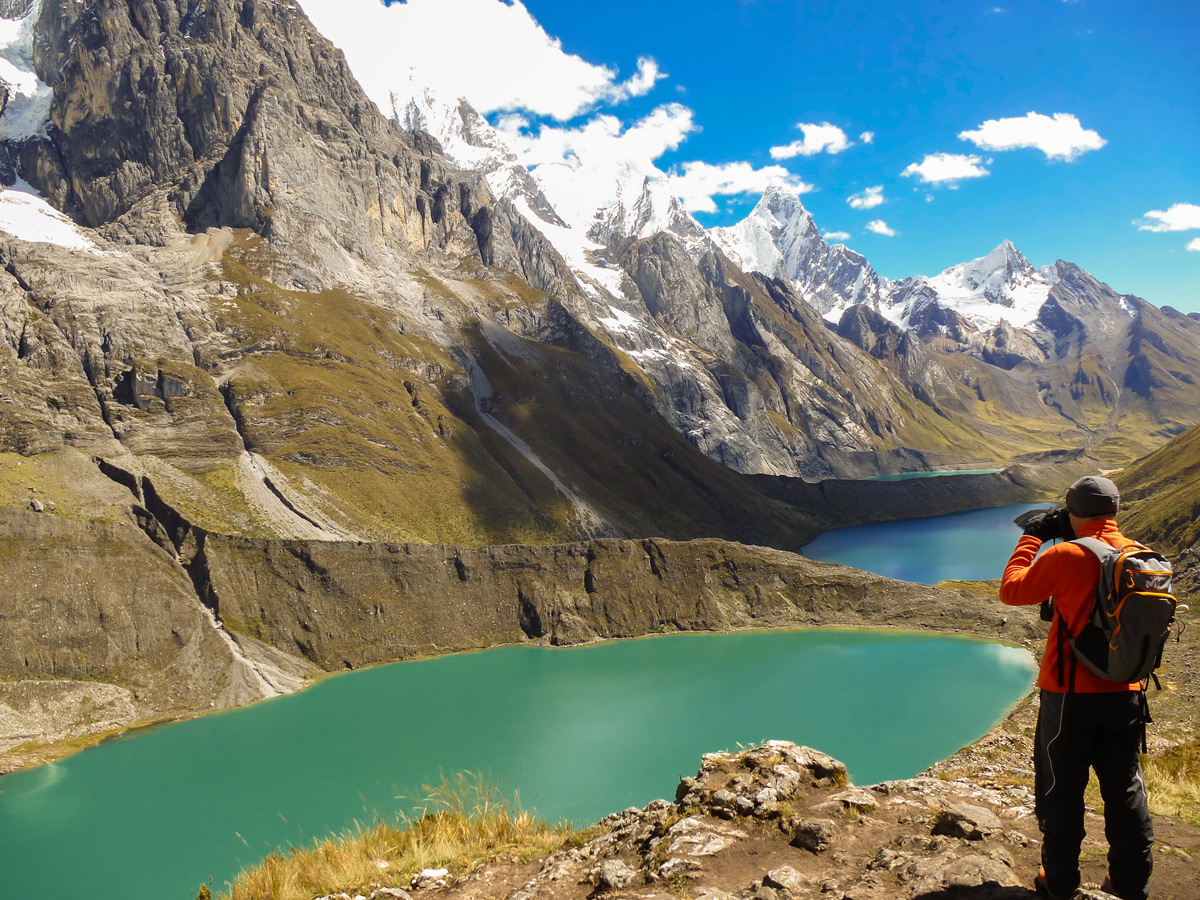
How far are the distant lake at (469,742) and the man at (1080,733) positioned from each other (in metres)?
20.4

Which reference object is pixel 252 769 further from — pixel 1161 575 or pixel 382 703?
pixel 1161 575

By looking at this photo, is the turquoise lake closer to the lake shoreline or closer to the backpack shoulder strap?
the lake shoreline

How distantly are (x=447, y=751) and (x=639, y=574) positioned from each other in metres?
32.1

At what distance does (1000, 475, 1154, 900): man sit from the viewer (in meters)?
5.17

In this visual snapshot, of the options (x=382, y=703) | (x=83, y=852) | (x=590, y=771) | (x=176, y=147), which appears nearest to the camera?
(x=83, y=852)

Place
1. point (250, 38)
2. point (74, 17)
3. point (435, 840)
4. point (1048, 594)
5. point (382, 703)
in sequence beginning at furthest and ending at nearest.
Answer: point (74, 17) < point (250, 38) < point (382, 703) < point (435, 840) < point (1048, 594)

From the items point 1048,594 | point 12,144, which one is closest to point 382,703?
point 1048,594

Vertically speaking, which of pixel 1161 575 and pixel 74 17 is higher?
pixel 74 17

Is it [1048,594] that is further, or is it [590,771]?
[590,771]

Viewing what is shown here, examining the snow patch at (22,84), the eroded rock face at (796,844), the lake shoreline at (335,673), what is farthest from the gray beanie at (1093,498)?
the snow patch at (22,84)

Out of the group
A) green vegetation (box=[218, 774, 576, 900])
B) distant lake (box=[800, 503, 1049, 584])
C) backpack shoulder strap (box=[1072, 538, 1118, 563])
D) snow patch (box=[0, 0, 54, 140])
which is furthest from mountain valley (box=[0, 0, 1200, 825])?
backpack shoulder strap (box=[1072, 538, 1118, 563])

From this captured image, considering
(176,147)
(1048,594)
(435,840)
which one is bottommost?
(435,840)

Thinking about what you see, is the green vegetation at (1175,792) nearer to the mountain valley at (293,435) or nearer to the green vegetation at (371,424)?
the mountain valley at (293,435)

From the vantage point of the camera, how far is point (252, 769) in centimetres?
3722
